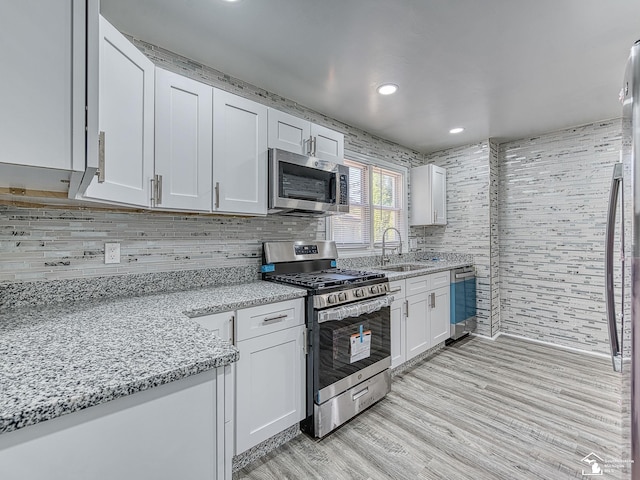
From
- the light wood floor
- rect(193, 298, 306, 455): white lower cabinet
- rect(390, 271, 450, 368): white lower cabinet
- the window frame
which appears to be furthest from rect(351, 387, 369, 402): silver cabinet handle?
the window frame

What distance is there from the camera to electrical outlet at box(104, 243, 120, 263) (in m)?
1.73

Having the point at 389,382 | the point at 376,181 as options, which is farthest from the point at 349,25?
the point at 389,382

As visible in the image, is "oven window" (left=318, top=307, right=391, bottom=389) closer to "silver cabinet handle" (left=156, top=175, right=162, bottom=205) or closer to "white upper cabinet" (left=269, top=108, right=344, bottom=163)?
"silver cabinet handle" (left=156, top=175, right=162, bottom=205)

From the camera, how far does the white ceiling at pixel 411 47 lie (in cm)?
161

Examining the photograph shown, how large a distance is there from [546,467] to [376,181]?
112 inches

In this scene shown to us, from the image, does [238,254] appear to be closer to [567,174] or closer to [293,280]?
[293,280]

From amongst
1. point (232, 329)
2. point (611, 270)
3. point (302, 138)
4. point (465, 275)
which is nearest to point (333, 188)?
point (302, 138)

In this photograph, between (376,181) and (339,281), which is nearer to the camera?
(339,281)

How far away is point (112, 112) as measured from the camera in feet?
4.32

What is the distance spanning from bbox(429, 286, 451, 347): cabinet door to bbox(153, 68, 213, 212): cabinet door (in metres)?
2.48

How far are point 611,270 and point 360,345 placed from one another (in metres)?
1.43

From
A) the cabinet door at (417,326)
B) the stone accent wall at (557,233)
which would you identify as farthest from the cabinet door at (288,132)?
the stone accent wall at (557,233)

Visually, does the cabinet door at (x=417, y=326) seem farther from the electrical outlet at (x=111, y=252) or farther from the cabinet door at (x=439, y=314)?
the electrical outlet at (x=111, y=252)

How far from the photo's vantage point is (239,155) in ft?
6.49
